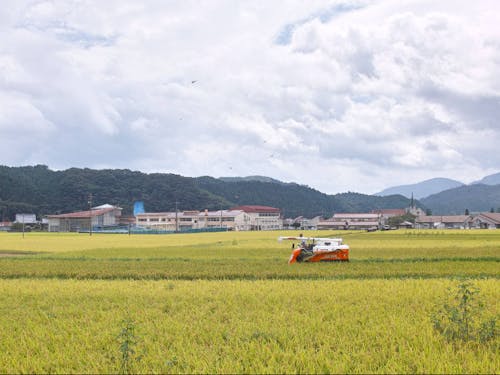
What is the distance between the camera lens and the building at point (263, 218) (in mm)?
132825

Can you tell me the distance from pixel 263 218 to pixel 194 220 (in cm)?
2435

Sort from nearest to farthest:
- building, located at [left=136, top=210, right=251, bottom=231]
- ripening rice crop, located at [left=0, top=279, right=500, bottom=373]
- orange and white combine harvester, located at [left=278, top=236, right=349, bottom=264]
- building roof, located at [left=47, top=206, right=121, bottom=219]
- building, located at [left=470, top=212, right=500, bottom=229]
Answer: ripening rice crop, located at [left=0, top=279, right=500, bottom=373], orange and white combine harvester, located at [left=278, top=236, right=349, bottom=264], building roof, located at [left=47, top=206, right=121, bottom=219], building, located at [left=470, top=212, right=500, bottom=229], building, located at [left=136, top=210, right=251, bottom=231]

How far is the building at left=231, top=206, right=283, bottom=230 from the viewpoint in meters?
133

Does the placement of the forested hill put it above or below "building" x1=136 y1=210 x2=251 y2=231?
above

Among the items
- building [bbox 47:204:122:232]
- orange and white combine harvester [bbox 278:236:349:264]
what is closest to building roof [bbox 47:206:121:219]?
building [bbox 47:204:122:232]

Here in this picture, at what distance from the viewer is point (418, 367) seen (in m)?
7.08

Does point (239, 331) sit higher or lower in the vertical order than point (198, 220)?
lower

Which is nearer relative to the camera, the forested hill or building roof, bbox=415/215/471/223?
building roof, bbox=415/215/471/223

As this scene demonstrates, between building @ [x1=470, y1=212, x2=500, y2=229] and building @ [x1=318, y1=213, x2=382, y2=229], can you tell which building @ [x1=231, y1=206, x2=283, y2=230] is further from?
building @ [x1=470, y1=212, x2=500, y2=229]

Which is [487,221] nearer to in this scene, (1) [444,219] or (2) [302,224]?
(1) [444,219]

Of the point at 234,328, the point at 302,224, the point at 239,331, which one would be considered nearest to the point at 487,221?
the point at 302,224

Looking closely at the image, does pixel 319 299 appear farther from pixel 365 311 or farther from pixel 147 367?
pixel 147 367

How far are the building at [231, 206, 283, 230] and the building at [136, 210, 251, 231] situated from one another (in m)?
5.58

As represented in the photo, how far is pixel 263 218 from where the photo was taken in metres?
140
